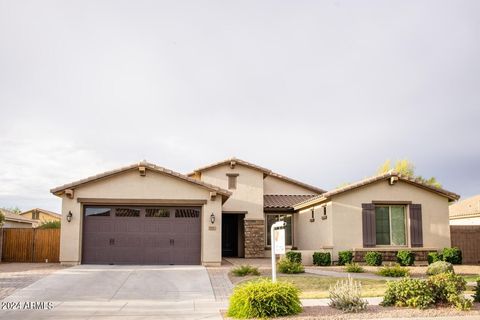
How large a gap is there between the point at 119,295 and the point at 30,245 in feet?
39.5

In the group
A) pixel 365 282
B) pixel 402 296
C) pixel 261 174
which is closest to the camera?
pixel 402 296

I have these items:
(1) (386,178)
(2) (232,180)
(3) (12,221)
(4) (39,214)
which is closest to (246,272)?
(1) (386,178)

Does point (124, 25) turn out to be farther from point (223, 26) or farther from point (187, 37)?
point (223, 26)

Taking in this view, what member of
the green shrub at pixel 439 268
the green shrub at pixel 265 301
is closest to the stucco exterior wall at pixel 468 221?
the green shrub at pixel 439 268

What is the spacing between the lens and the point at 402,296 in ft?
35.4

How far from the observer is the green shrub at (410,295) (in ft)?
34.5

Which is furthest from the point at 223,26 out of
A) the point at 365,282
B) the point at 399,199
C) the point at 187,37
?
the point at 399,199

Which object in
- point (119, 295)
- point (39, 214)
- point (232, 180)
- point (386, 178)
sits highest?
point (232, 180)

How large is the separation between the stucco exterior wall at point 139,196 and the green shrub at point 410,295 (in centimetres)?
1086

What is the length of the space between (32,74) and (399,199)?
16.3 metres

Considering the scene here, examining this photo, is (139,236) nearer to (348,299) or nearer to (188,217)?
(188,217)

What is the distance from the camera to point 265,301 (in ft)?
32.7

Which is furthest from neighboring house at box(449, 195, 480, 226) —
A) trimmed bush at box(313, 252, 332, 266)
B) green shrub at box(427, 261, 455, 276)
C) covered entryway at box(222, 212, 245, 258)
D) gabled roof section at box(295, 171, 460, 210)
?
green shrub at box(427, 261, 455, 276)

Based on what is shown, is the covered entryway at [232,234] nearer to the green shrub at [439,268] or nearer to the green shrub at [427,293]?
the green shrub at [439,268]
